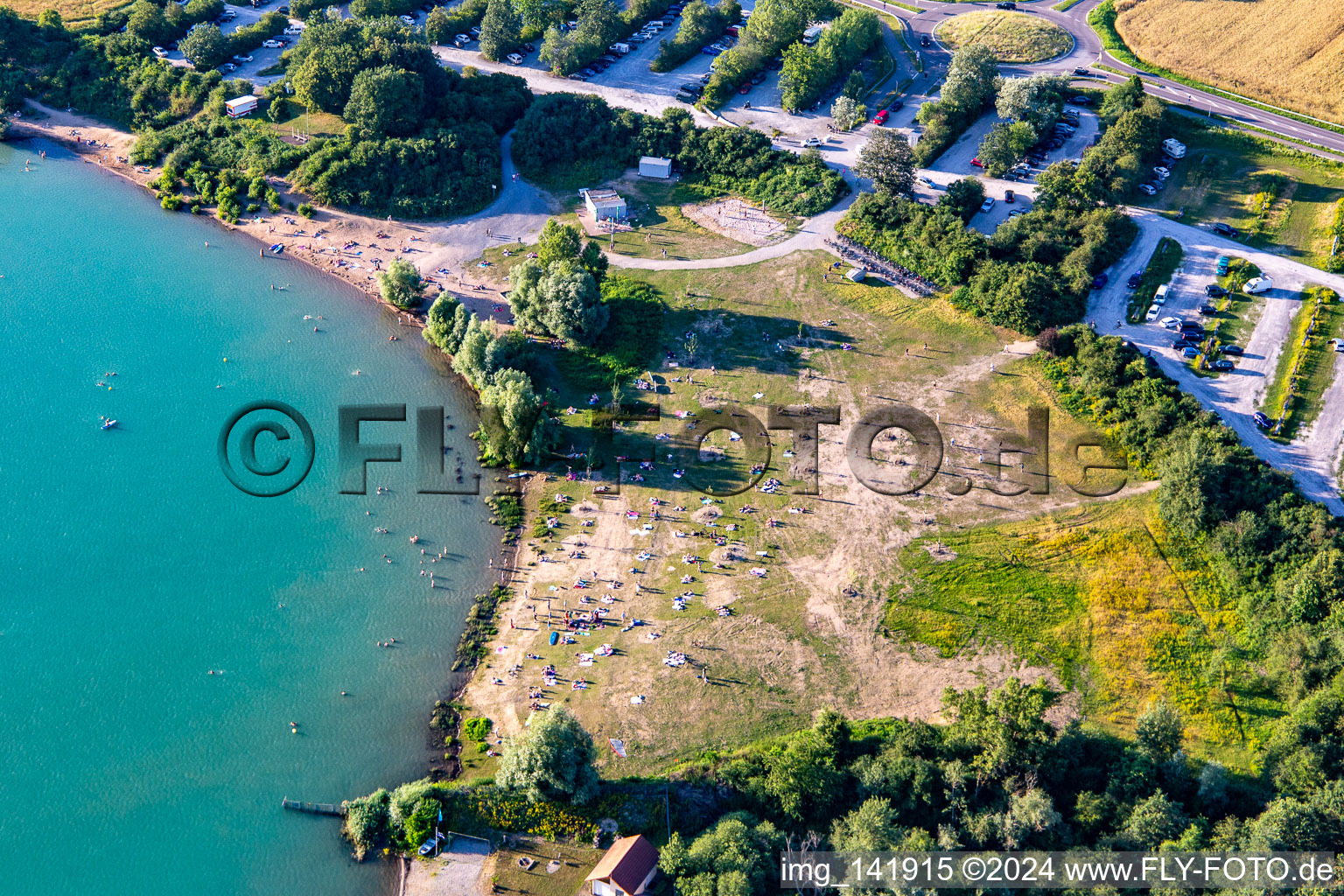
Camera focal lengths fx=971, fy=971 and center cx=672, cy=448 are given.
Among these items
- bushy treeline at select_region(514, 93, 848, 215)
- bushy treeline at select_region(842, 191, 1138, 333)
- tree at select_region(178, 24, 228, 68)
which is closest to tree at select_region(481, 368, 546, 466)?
bushy treeline at select_region(514, 93, 848, 215)

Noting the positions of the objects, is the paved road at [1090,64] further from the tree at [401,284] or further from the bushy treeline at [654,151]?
the tree at [401,284]

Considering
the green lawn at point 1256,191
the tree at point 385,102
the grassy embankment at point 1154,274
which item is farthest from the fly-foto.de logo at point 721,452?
the tree at point 385,102

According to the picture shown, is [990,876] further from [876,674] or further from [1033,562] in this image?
[1033,562]

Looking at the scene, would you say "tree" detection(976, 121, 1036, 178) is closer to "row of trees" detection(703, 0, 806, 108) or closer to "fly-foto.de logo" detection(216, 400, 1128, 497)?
"row of trees" detection(703, 0, 806, 108)

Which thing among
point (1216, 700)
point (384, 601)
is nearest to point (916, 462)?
point (1216, 700)

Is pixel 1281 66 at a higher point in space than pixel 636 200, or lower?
higher

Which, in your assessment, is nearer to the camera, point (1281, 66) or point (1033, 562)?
point (1033, 562)
